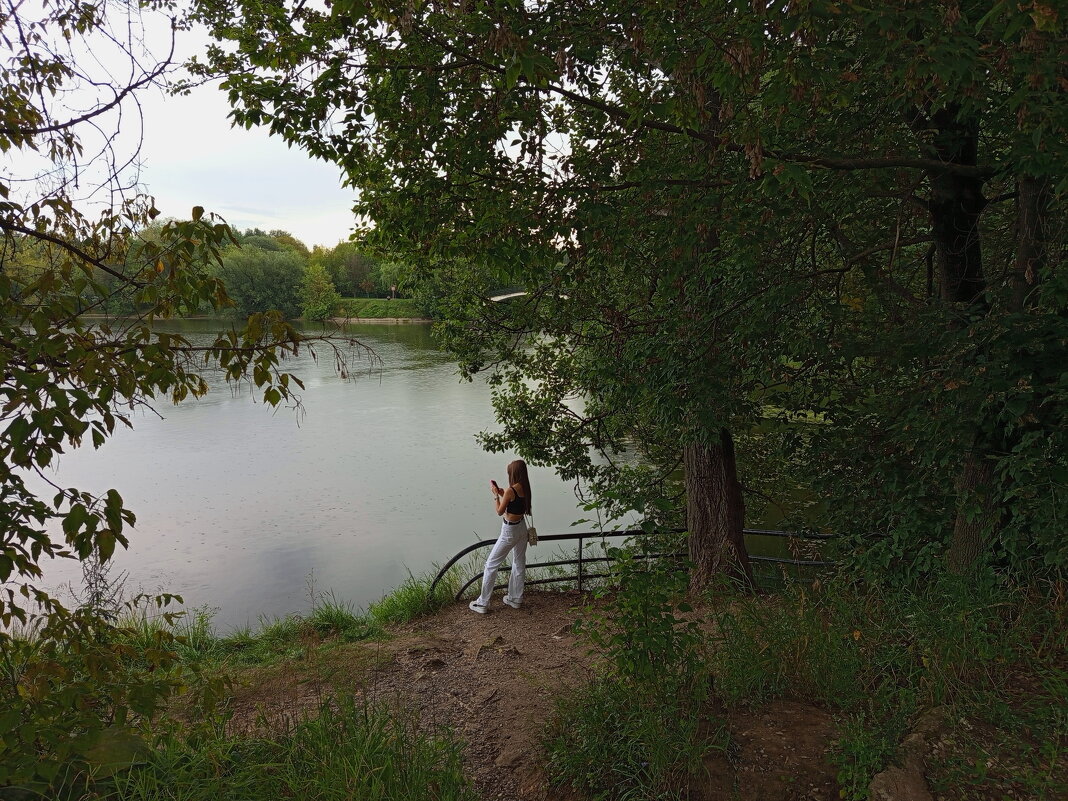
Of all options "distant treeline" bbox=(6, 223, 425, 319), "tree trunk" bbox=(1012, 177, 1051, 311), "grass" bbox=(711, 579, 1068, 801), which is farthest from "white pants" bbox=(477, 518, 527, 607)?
"tree trunk" bbox=(1012, 177, 1051, 311)

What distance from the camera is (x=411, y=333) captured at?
43.4 meters

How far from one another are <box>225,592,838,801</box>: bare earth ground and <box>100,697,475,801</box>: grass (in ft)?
0.97

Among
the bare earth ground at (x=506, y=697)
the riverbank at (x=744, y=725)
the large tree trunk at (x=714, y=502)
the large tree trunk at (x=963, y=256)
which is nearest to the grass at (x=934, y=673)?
the riverbank at (x=744, y=725)

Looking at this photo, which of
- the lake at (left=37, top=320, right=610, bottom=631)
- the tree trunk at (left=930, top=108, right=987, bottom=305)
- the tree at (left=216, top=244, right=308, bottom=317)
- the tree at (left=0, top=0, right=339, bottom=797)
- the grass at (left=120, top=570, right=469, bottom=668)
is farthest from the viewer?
the tree at (left=216, top=244, right=308, bottom=317)

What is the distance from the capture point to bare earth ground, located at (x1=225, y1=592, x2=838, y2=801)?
3.13 meters

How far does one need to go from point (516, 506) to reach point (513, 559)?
2.32ft

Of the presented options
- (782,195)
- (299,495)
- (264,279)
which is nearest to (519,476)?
(782,195)

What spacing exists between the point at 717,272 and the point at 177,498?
46.7 feet

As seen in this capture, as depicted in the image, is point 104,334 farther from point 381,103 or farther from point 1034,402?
point 1034,402

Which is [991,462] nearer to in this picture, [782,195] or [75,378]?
[782,195]

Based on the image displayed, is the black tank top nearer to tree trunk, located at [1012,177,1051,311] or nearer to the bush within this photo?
the bush

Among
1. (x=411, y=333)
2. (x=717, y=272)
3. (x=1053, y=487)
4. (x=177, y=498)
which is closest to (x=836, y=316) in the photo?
(x=717, y=272)

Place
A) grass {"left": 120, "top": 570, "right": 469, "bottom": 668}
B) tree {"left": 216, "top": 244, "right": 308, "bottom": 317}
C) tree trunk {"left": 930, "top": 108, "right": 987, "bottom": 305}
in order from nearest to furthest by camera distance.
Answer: tree trunk {"left": 930, "top": 108, "right": 987, "bottom": 305}, grass {"left": 120, "top": 570, "right": 469, "bottom": 668}, tree {"left": 216, "top": 244, "right": 308, "bottom": 317}

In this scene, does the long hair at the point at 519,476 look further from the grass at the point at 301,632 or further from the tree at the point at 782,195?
the grass at the point at 301,632
